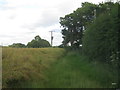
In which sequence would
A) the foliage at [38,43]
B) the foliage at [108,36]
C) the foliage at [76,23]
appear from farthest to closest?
the foliage at [38,43], the foliage at [76,23], the foliage at [108,36]

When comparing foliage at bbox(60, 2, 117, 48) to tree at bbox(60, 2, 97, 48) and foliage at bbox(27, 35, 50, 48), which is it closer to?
tree at bbox(60, 2, 97, 48)

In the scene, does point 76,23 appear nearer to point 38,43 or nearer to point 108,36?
point 38,43

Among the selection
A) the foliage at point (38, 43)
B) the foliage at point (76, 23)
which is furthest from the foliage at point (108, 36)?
the foliage at point (38, 43)

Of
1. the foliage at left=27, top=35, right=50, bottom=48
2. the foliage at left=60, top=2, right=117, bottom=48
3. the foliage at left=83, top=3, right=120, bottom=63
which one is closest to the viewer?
the foliage at left=83, top=3, right=120, bottom=63

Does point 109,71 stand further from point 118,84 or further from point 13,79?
point 13,79

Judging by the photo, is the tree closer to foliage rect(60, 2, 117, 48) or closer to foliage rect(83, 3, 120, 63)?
foliage rect(60, 2, 117, 48)

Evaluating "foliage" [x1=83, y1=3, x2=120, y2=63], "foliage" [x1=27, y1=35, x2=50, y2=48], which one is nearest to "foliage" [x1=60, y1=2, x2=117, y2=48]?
"foliage" [x1=27, y1=35, x2=50, y2=48]

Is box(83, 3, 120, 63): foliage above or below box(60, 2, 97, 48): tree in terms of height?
below

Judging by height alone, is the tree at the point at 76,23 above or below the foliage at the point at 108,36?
above

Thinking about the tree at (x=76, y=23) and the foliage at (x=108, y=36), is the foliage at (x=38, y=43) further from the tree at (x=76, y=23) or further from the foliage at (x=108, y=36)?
the foliage at (x=108, y=36)

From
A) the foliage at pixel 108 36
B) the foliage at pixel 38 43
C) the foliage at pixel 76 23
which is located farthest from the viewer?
the foliage at pixel 38 43

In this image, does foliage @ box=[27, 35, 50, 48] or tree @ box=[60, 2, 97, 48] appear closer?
tree @ box=[60, 2, 97, 48]

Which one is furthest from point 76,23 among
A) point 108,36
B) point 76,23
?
point 108,36

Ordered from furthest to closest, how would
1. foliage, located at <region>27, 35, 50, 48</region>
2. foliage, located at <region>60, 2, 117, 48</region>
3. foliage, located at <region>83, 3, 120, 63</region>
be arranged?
foliage, located at <region>27, 35, 50, 48</region> → foliage, located at <region>60, 2, 117, 48</region> → foliage, located at <region>83, 3, 120, 63</region>
